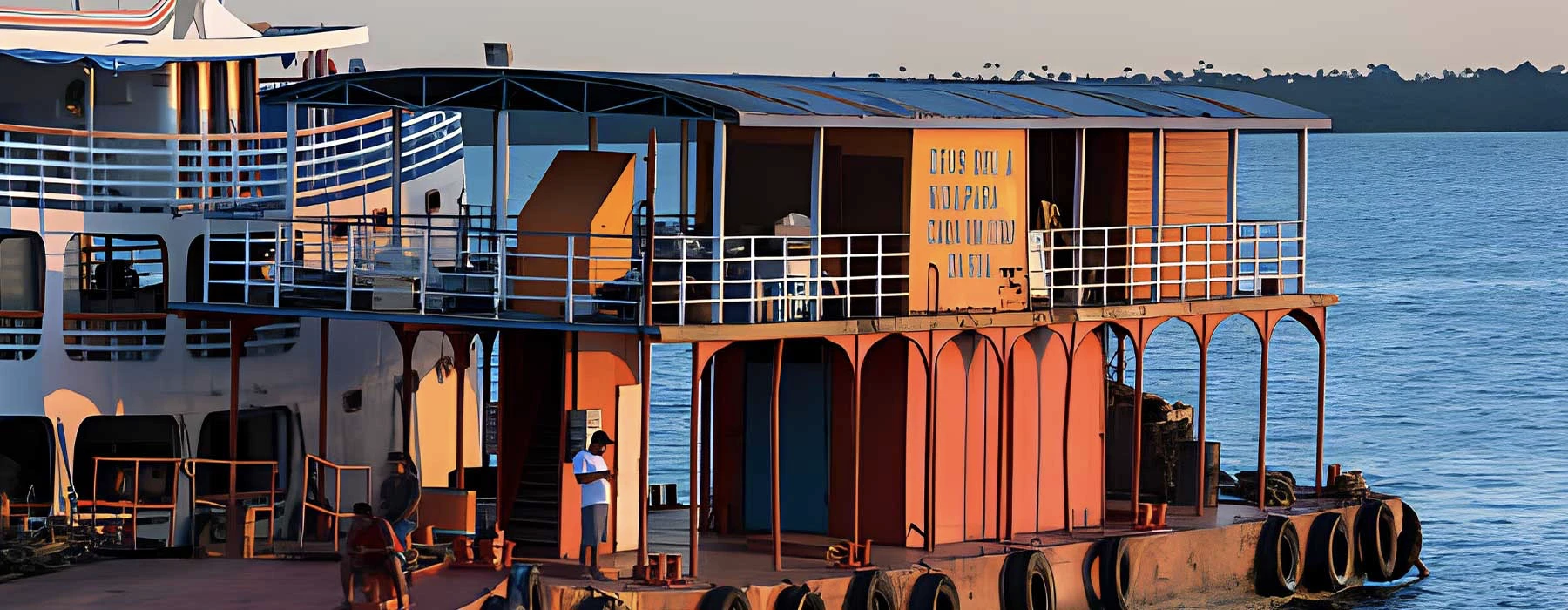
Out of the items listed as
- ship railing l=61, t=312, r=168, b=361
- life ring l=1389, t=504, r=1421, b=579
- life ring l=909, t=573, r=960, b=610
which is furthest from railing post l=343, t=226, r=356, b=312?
life ring l=1389, t=504, r=1421, b=579

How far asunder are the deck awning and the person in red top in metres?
5.89

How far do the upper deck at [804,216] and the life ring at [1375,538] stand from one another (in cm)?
405

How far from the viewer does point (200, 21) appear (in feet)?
112

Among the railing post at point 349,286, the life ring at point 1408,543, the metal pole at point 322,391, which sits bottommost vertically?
the life ring at point 1408,543

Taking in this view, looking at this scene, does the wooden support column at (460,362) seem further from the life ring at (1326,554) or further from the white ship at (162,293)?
the life ring at (1326,554)

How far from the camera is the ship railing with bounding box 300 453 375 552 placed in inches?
1162

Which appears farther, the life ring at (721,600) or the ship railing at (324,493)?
the ship railing at (324,493)

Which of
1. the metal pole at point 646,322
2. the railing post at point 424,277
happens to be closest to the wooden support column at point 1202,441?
the metal pole at point 646,322

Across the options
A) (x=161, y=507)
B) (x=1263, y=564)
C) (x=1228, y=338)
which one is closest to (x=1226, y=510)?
(x=1263, y=564)

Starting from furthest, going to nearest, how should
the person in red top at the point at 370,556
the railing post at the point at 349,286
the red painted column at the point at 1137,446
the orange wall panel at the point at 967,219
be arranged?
1. the red painted column at the point at 1137,446
2. the orange wall panel at the point at 967,219
3. the railing post at the point at 349,286
4. the person in red top at the point at 370,556

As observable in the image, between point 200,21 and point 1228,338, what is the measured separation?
66732 mm

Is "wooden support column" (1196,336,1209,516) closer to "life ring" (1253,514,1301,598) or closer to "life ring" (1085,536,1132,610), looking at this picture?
"life ring" (1253,514,1301,598)

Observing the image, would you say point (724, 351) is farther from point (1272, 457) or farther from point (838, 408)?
point (1272, 457)

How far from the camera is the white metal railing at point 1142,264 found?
110ft
